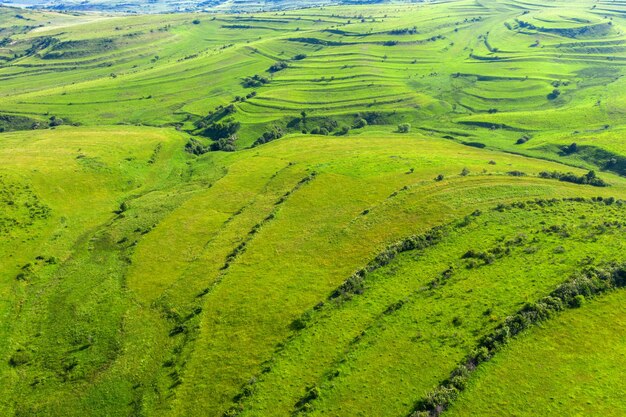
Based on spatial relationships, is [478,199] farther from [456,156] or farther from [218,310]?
[218,310]

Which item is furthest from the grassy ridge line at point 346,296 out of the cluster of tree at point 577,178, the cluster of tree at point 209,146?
the cluster of tree at point 209,146

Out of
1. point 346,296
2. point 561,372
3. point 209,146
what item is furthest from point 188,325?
point 209,146

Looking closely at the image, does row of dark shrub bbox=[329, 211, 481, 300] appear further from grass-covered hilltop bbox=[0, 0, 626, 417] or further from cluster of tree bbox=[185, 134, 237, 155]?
cluster of tree bbox=[185, 134, 237, 155]

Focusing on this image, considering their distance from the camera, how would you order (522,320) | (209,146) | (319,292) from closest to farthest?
(522,320) < (319,292) < (209,146)

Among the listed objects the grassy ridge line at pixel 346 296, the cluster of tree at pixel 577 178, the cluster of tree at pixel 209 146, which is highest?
the cluster of tree at pixel 577 178

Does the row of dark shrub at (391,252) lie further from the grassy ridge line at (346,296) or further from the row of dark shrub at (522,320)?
the row of dark shrub at (522,320)

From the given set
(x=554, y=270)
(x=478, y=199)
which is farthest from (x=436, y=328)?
(x=478, y=199)

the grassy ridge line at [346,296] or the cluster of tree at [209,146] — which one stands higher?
the grassy ridge line at [346,296]

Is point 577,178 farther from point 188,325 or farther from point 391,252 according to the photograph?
point 188,325
